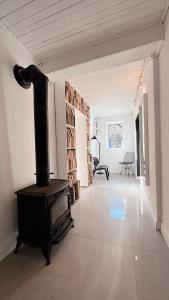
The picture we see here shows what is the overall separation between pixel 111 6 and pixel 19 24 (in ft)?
3.29

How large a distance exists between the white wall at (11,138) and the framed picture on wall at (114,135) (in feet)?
17.3

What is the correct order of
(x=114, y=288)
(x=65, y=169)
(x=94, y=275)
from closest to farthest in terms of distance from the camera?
(x=114, y=288)
(x=94, y=275)
(x=65, y=169)

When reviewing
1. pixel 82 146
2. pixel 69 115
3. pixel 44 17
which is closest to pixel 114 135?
pixel 82 146

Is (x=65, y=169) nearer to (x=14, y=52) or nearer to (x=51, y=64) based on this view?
(x=51, y=64)

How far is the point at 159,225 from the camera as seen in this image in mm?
2203

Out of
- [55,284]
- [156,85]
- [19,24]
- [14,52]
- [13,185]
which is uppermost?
[19,24]

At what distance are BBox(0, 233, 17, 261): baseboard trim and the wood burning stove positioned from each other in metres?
0.09

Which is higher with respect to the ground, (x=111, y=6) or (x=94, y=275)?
(x=111, y=6)

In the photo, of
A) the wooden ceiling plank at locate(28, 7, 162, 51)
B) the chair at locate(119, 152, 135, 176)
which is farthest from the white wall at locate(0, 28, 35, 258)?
the chair at locate(119, 152, 135, 176)

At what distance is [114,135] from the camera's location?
7105mm

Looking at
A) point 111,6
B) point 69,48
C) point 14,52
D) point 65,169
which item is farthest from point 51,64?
point 65,169

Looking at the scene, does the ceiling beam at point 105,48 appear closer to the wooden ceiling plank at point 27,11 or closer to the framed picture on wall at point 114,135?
the wooden ceiling plank at point 27,11

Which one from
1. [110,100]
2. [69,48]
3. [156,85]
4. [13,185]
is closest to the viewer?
[13,185]

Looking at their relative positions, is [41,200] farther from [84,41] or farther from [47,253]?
[84,41]
